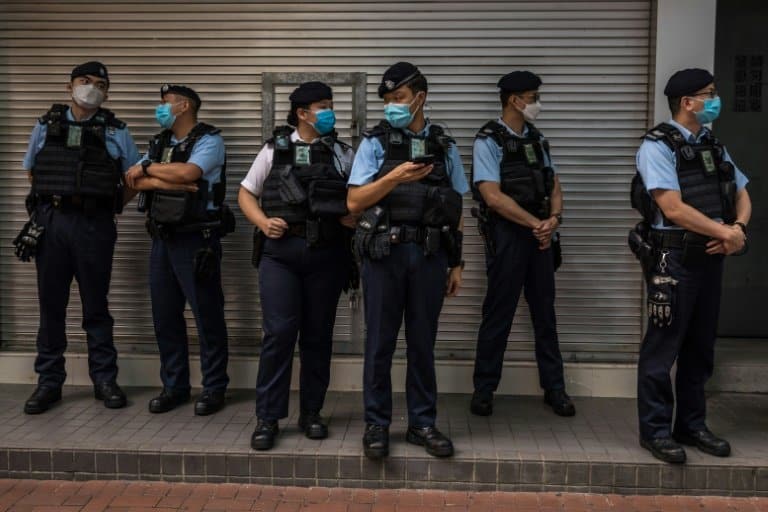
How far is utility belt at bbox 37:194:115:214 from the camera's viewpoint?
5230 mm

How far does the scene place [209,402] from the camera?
527 cm

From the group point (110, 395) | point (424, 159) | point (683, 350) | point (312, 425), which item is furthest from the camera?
point (110, 395)

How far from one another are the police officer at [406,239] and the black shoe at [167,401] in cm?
156

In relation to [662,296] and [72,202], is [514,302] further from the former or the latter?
[72,202]

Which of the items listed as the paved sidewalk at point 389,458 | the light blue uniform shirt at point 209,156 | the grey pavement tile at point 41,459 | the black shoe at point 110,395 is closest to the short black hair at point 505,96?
the light blue uniform shirt at point 209,156

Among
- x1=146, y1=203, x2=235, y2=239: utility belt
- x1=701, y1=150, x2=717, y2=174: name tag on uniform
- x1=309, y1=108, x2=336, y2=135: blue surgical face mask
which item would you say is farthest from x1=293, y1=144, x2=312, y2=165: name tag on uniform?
x1=701, y1=150, x2=717, y2=174: name tag on uniform

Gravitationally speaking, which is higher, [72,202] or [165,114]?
[165,114]

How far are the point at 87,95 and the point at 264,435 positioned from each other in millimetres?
2577

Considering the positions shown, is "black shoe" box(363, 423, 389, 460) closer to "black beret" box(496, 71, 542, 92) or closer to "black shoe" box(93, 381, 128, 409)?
"black shoe" box(93, 381, 128, 409)

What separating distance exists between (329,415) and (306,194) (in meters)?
1.58

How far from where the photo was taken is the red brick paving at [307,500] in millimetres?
4207

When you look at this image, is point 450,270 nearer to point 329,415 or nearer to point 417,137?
point 417,137

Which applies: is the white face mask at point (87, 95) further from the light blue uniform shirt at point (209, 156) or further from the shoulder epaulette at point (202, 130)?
the shoulder epaulette at point (202, 130)

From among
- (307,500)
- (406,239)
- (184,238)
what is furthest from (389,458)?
(184,238)
